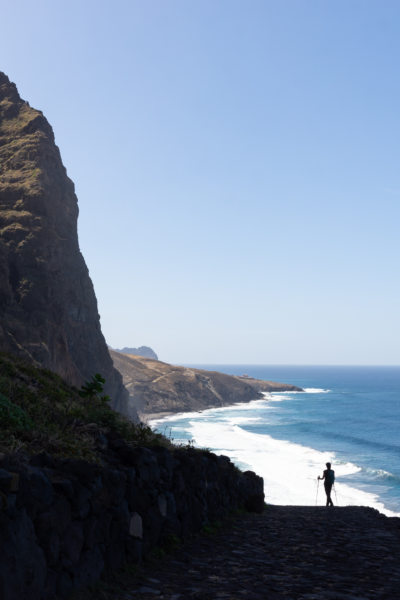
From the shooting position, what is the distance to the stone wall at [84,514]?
5316 mm

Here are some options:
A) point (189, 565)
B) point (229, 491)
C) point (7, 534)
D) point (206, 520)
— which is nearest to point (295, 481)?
point (229, 491)

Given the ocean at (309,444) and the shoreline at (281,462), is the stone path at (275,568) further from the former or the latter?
the shoreline at (281,462)

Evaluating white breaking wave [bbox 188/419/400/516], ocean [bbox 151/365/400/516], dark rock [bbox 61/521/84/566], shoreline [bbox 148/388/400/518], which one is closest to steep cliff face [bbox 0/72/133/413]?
ocean [bbox 151/365/400/516]

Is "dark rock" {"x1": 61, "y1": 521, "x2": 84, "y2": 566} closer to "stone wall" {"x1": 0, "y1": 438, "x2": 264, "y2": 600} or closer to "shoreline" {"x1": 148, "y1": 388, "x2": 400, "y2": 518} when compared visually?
"stone wall" {"x1": 0, "y1": 438, "x2": 264, "y2": 600}

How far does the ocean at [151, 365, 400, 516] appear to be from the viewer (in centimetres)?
4544

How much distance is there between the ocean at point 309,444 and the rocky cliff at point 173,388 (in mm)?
7672

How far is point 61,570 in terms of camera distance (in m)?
5.96

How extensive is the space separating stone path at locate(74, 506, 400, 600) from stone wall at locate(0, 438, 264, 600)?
0.46 metres

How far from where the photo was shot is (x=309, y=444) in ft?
250

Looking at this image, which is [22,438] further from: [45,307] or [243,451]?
[243,451]

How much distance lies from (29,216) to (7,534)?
183ft

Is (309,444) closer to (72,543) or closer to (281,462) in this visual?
(281,462)

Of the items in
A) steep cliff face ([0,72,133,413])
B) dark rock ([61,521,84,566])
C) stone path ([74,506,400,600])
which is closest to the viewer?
dark rock ([61,521,84,566])

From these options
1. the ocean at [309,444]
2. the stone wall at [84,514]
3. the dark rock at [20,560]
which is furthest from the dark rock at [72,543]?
the ocean at [309,444]
